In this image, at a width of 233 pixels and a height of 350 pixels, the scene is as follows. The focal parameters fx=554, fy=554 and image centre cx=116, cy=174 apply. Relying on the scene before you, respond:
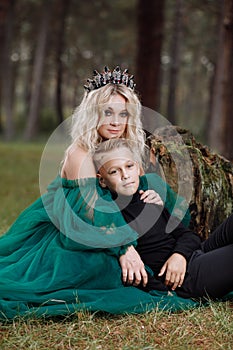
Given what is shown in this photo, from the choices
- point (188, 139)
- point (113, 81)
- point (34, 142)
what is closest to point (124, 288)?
point (113, 81)

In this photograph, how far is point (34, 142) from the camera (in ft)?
61.5

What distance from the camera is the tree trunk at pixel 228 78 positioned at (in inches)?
289

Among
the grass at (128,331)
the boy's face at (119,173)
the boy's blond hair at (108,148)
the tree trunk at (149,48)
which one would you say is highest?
the tree trunk at (149,48)

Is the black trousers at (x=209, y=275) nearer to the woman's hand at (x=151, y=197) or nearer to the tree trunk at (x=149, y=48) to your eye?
the woman's hand at (x=151, y=197)

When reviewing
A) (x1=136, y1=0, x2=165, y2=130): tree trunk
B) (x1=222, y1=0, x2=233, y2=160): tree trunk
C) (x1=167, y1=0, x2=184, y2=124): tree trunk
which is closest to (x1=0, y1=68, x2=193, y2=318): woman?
(x1=222, y1=0, x2=233, y2=160): tree trunk

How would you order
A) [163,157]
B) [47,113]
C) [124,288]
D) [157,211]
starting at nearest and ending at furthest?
[124,288] < [157,211] < [163,157] < [47,113]

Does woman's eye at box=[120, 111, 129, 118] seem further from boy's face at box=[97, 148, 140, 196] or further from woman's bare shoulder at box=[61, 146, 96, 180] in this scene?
woman's bare shoulder at box=[61, 146, 96, 180]

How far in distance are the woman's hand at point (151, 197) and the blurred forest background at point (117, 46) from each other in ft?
12.1

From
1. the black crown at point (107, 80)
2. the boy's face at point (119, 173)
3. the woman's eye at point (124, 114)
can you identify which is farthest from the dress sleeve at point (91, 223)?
the black crown at point (107, 80)

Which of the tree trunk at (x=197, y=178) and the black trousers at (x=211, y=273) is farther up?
the tree trunk at (x=197, y=178)

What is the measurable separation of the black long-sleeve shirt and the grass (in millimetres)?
345

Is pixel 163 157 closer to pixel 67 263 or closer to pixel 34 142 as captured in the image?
pixel 67 263

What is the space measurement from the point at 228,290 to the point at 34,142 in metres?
16.0

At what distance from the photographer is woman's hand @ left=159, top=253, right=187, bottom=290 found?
3.23m
